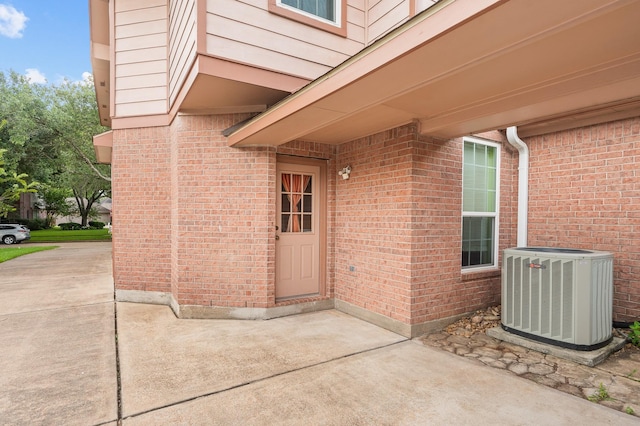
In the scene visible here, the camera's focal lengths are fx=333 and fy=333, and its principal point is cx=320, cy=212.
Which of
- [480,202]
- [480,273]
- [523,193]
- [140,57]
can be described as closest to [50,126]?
[140,57]

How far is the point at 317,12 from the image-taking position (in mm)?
4684

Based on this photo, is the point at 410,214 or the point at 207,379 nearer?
the point at 207,379

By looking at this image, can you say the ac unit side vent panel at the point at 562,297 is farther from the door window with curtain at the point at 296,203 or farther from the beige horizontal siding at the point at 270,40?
the beige horizontal siding at the point at 270,40

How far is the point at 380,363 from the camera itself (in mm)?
3271

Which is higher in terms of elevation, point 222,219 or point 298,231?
point 222,219

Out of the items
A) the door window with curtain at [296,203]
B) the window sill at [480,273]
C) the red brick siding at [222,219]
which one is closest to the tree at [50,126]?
the red brick siding at [222,219]

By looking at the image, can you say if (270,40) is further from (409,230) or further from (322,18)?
(409,230)

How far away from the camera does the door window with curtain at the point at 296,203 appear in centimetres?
505

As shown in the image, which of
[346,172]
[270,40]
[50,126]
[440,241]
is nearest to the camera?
[270,40]

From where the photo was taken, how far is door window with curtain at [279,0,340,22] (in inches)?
174

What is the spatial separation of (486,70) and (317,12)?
3206mm

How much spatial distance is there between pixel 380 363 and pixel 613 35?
9.95ft

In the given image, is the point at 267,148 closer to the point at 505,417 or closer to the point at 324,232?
the point at 324,232

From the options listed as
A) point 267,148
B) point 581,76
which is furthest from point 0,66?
point 581,76
